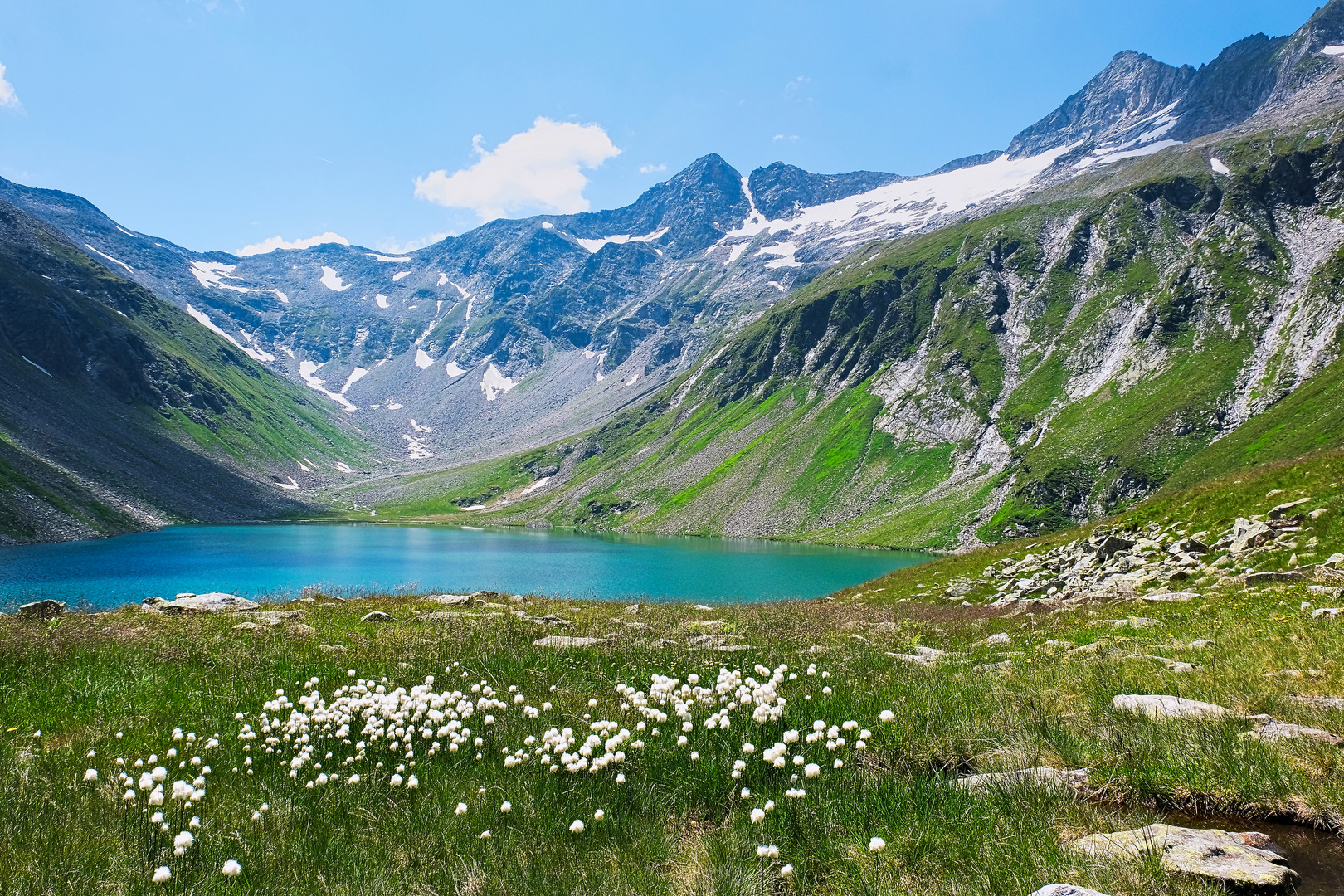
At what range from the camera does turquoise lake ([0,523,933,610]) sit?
7256 centimetres

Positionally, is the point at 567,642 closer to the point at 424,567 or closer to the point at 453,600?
the point at 453,600

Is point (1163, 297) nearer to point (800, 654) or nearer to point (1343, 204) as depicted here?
point (1343, 204)

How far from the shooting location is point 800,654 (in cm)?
1216

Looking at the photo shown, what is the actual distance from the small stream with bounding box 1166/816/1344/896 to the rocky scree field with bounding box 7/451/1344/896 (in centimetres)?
9

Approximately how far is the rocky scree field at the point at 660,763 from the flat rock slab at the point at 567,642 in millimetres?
122

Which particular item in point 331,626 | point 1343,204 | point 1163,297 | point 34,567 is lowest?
point 34,567

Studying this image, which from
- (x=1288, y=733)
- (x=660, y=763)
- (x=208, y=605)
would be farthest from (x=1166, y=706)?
(x=208, y=605)

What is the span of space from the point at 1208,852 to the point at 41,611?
25159 millimetres

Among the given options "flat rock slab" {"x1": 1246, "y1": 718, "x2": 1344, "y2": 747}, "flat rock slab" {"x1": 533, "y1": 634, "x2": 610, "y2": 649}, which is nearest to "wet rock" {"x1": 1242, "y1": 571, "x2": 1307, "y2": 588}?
"flat rock slab" {"x1": 1246, "y1": 718, "x2": 1344, "y2": 747}

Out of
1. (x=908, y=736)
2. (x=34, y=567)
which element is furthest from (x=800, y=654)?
(x=34, y=567)

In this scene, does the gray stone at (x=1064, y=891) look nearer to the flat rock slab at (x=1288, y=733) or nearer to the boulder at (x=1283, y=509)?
the flat rock slab at (x=1288, y=733)

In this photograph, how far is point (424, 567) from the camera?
10512 cm

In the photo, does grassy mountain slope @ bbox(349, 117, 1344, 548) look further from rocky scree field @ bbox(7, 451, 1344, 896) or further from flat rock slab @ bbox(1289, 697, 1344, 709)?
rocky scree field @ bbox(7, 451, 1344, 896)

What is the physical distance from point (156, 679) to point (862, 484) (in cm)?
17065
